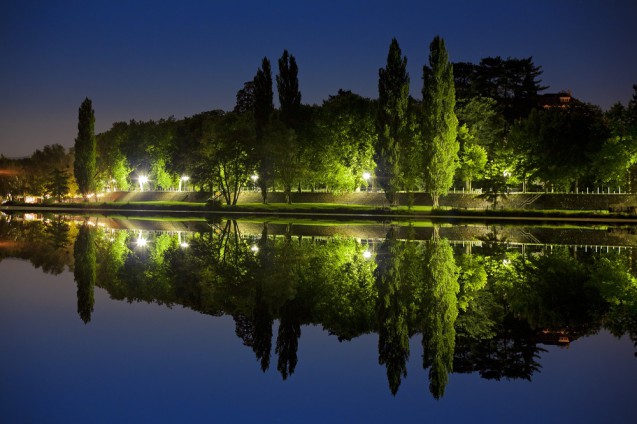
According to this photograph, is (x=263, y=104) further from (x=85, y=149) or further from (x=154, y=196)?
(x=154, y=196)

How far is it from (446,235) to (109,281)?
1717cm

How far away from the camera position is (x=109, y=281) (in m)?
15.0

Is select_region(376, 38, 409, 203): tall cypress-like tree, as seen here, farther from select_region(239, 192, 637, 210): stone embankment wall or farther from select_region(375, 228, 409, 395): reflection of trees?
select_region(375, 228, 409, 395): reflection of trees

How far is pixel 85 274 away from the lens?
16250mm

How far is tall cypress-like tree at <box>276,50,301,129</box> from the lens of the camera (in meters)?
57.7

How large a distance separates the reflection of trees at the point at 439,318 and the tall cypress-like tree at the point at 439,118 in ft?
97.6

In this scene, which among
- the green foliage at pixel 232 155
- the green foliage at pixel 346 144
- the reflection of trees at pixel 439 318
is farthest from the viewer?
the green foliage at pixel 346 144

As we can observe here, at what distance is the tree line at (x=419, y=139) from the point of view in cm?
4794

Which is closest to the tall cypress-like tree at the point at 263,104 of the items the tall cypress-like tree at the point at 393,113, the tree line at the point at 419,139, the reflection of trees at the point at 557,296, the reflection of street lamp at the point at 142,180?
the tree line at the point at 419,139

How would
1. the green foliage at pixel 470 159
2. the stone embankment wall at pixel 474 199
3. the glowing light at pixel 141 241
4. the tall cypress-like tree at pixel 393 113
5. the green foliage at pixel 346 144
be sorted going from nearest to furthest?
the glowing light at pixel 141 241, the tall cypress-like tree at pixel 393 113, the stone embankment wall at pixel 474 199, the green foliage at pixel 470 159, the green foliage at pixel 346 144

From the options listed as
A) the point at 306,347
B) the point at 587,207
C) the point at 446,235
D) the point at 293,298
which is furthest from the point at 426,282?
the point at 587,207

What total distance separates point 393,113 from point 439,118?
3.62 metres

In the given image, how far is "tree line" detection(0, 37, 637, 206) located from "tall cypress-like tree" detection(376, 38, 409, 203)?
8 cm

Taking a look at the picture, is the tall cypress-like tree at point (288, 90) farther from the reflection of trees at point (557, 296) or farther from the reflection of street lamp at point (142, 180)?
the reflection of trees at point (557, 296)
